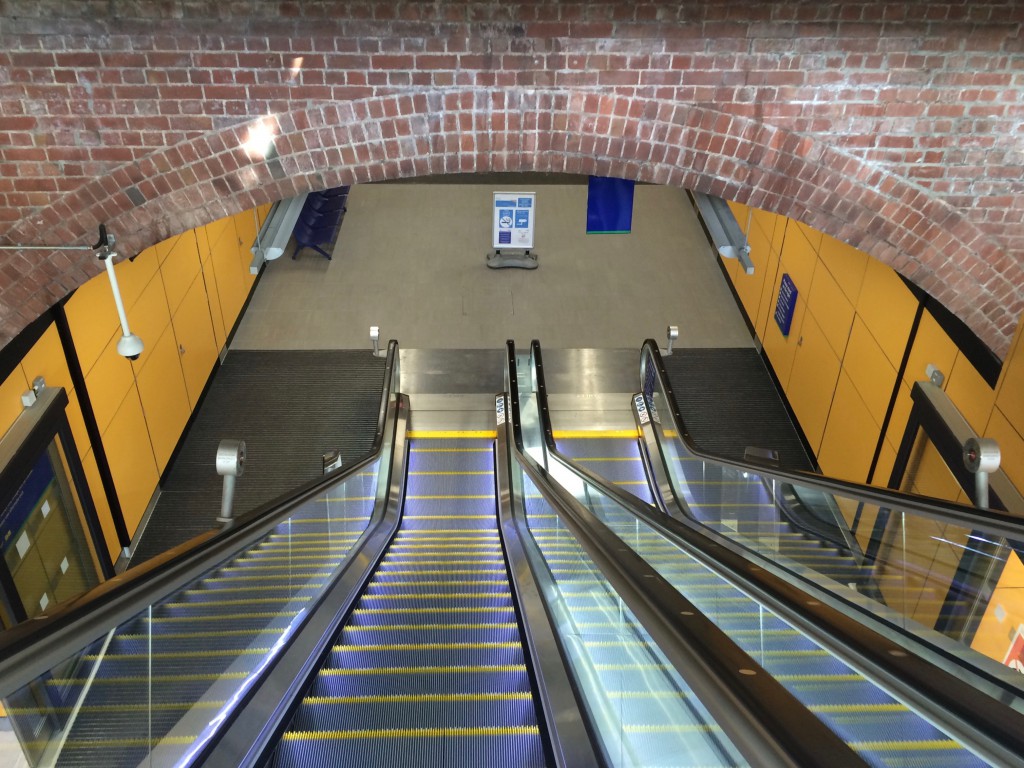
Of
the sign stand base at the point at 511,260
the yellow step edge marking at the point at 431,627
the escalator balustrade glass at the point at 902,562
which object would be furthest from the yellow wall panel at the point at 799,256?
the yellow step edge marking at the point at 431,627

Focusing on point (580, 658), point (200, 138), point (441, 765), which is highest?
point (200, 138)

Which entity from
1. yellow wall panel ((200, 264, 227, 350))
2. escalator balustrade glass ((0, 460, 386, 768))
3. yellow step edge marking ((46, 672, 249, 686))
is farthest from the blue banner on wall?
yellow step edge marking ((46, 672, 249, 686))

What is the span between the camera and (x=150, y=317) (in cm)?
872

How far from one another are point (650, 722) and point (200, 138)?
14.2ft

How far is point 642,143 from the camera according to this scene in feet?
17.1

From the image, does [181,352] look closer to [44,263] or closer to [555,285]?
[44,263]

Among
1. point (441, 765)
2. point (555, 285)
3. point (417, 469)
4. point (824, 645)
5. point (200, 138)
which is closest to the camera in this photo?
point (824, 645)

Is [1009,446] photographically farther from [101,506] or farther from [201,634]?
[101,506]

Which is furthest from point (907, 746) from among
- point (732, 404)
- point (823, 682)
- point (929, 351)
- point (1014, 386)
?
point (732, 404)

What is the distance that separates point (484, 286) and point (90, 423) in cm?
655

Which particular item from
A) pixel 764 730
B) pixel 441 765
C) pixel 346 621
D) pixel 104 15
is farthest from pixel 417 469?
pixel 764 730

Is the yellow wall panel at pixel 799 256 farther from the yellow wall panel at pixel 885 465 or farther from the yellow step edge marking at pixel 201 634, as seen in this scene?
the yellow step edge marking at pixel 201 634

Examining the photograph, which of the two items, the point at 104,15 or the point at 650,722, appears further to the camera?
the point at 104,15

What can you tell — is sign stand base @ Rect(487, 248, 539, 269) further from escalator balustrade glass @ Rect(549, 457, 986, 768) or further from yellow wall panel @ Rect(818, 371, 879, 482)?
escalator balustrade glass @ Rect(549, 457, 986, 768)
